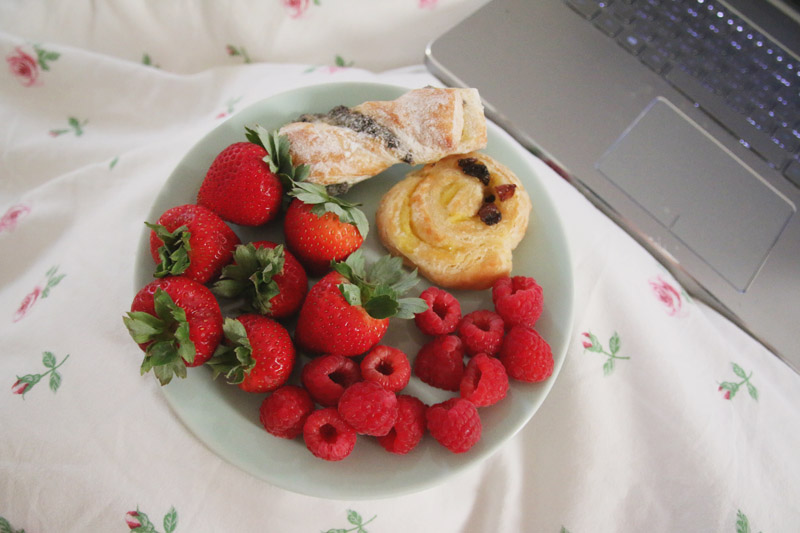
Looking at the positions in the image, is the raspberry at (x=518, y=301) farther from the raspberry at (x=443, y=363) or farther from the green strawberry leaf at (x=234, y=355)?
the green strawberry leaf at (x=234, y=355)

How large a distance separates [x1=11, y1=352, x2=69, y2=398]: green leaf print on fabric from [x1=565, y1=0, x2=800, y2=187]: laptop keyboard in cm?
169

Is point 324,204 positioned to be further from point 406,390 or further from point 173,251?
point 406,390

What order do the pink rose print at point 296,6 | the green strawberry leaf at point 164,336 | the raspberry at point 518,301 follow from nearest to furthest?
the green strawberry leaf at point 164,336 → the raspberry at point 518,301 → the pink rose print at point 296,6

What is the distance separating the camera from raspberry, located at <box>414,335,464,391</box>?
3.46 ft

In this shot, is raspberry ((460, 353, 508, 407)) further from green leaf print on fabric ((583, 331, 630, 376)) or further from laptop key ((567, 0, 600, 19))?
laptop key ((567, 0, 600, 19))

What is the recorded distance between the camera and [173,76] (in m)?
1.58

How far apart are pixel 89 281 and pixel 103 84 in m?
0.63

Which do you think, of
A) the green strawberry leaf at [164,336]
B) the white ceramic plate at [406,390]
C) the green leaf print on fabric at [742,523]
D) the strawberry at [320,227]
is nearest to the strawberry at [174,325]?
the green strawberry leaf at [164,336]

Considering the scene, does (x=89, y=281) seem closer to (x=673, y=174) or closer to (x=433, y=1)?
(x=433, y=1)

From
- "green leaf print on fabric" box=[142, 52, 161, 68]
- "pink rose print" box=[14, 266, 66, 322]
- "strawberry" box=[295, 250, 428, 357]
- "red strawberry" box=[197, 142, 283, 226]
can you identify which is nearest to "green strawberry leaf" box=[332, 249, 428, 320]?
"strawberry" box=[295, 250, 428, 357]

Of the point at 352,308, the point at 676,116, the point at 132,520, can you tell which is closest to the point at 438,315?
the point at 352,308

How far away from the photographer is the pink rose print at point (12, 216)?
1.35 metres

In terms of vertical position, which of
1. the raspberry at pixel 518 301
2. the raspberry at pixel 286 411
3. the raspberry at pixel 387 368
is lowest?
the raspberry at pixel 286 411

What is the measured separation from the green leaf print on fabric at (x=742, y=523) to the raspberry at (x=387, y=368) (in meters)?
0.74
